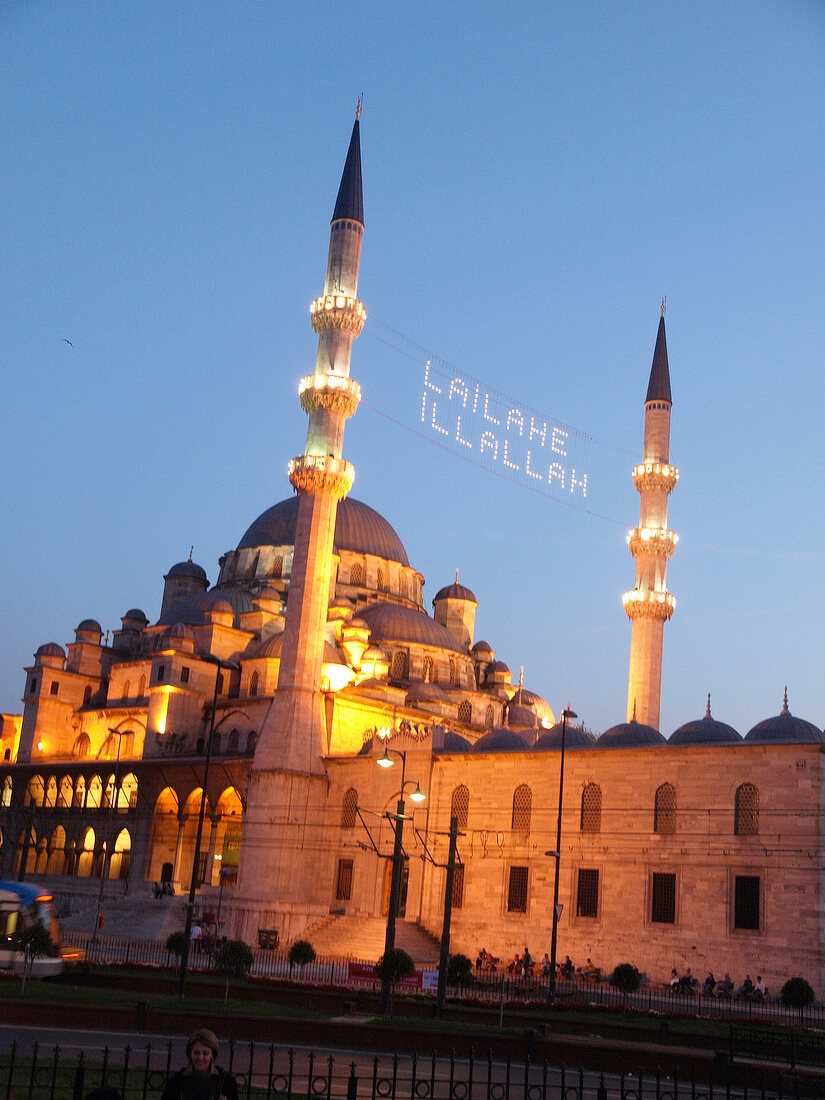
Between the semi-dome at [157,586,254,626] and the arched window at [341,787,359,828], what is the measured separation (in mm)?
14408

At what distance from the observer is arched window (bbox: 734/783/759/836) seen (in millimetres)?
31125

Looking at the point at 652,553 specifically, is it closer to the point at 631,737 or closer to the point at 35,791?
the point at 631,737

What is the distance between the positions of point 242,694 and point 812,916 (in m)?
27.1

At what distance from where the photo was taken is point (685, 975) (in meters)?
30.3

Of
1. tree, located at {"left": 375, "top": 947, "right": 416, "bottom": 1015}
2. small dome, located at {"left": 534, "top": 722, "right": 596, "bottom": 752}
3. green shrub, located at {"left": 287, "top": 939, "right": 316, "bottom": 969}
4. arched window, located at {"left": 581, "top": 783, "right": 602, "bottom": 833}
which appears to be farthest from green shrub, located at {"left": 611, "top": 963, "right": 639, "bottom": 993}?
small dome, located at {"left": 534, "top": 722, "right": 596, "bottom": 752}

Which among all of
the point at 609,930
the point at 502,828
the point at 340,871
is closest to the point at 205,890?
the point at 340,871

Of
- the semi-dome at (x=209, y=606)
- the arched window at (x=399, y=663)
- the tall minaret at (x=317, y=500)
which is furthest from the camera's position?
the arched window at (x=399, y=663)

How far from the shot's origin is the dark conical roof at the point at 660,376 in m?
47.3

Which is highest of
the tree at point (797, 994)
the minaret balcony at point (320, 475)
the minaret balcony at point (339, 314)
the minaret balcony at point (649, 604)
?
the minaret balcony at point (339, 314)

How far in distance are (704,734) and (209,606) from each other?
2612 cm

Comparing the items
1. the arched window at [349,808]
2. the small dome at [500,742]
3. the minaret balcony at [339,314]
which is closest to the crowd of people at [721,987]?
the small dome at [500,742]

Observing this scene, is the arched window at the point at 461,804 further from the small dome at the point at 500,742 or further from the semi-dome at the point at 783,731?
the semi-dome at the point at 783,731

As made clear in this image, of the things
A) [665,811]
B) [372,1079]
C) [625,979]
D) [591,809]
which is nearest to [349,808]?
[591,809]

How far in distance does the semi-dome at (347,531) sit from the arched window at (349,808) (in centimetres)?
1958
